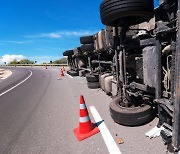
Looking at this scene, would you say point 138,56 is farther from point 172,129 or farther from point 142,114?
point 172,129

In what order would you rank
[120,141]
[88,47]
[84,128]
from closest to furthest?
[120,141], [84,128], [88,47]

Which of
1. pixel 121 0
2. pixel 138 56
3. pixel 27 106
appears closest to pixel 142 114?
pixel 138 56

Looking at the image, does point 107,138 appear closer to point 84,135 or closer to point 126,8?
point 84,135

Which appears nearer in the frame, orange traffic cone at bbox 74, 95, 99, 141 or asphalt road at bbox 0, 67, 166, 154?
asphalt road at bbox 0, 67, 166, 154

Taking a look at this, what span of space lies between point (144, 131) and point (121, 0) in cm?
269

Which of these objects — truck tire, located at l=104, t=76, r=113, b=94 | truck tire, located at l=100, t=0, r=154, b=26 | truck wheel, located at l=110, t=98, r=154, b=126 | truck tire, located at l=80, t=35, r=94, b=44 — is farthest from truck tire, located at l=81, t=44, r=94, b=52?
truck wheel, located at l=110, t=98, r=154, b=126

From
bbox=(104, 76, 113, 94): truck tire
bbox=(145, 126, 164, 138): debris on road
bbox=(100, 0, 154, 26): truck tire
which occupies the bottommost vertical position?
bbox=(145, 126, 164, 138): debris on road

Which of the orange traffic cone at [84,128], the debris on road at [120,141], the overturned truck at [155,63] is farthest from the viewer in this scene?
the orange traffic cone at [84,128]

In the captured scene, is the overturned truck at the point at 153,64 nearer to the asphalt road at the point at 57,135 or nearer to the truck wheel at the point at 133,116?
the truck wheel at the point at 133,116

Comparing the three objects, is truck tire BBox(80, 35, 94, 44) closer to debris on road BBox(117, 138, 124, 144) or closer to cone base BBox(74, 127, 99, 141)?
cone base BBox(74, 127, 99, 141)

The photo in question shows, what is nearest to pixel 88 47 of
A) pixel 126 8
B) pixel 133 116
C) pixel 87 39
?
pixel 87 39

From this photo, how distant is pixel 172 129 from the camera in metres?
2.65

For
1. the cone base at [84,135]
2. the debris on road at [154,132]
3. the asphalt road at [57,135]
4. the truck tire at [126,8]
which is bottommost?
the asphalt road at [57,135]

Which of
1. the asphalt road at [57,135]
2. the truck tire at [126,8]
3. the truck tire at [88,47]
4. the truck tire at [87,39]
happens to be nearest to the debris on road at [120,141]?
the asphalt road at [57,135]
